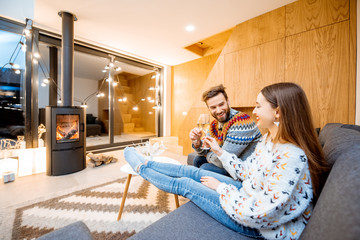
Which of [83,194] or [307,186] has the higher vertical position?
[307,186]

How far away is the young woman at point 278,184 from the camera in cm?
63

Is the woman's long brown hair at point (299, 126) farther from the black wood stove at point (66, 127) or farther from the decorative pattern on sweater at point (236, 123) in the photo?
the black wood stove at point (66, 127)

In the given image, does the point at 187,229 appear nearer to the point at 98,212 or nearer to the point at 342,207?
the point at 342,207

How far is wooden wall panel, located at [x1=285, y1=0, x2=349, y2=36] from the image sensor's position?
1870 mm

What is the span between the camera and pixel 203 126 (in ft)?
3.96

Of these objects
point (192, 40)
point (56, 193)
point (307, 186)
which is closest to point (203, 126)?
point (307, 186)

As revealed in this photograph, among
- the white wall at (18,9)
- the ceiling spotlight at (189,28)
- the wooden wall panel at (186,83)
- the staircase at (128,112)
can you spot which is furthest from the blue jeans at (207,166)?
the staircase at (128,112)

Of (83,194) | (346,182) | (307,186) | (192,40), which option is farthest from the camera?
(192,40)

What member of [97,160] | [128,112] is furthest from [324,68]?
[128,112]

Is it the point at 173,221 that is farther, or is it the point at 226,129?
the point at 226,129

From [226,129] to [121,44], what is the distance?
3454 mm

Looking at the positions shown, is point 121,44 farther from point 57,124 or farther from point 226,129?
point 226,129

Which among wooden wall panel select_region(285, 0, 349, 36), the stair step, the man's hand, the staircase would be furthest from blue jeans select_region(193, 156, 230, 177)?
the stair step

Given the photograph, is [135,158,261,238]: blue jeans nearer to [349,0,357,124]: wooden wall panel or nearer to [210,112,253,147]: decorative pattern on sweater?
[210,112,253,147]: decorative pattern on sweater
